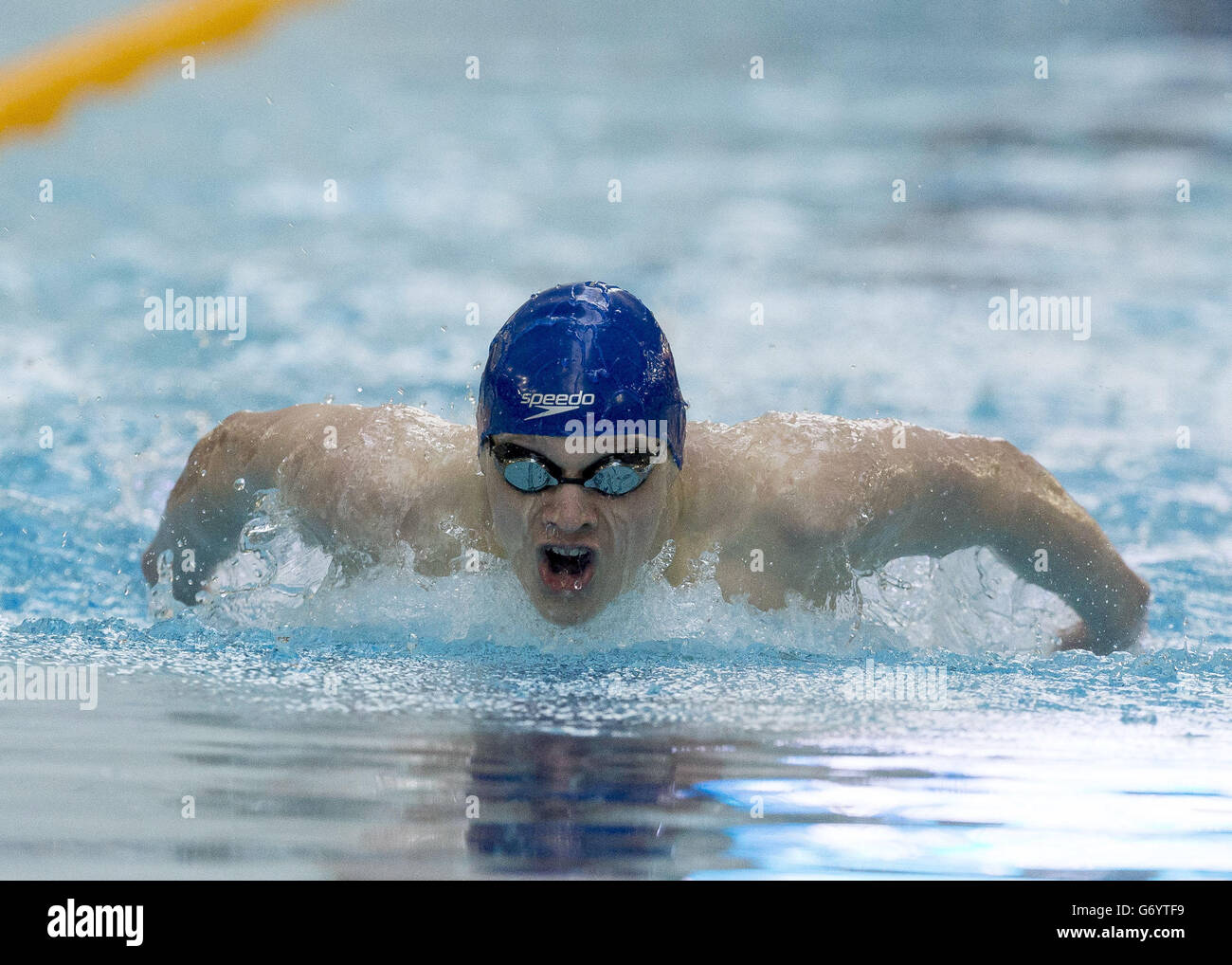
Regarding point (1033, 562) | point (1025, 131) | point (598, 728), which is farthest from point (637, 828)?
point (1025, 131)

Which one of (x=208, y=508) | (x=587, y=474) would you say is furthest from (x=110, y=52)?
(x=587, y=474)

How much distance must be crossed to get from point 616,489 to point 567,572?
24cm

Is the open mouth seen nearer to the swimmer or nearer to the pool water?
the swimmer

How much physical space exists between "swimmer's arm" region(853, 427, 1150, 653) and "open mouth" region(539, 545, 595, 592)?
30.0 inches

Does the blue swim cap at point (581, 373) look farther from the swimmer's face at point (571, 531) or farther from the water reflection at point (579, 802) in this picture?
the water reflection at point (579, 802)

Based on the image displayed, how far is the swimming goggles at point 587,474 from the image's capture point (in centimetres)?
345

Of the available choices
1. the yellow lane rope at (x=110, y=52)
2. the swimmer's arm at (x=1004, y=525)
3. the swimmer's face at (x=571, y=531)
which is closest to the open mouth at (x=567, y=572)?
the swimmer's face at (x=571, y=531)

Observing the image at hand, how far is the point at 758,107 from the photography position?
11.0 m

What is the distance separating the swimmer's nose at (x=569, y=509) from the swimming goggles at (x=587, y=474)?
→ 2cm

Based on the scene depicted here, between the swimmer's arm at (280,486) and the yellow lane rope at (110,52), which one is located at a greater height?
the yellow lane rope at (110,52)

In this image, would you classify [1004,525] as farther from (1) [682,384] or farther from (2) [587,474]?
(1) [682,384]

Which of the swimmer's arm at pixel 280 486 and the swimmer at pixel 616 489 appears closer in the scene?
the swimmer at pixel 616 489

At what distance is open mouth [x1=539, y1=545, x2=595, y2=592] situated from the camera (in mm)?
3496

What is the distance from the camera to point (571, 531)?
11.2ft
